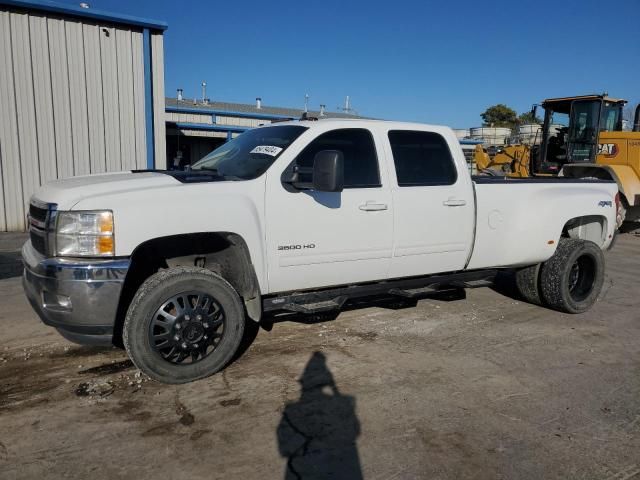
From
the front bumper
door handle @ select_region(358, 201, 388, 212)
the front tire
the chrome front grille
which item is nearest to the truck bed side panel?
door handle @ select_region(358, 201, 388, 212)

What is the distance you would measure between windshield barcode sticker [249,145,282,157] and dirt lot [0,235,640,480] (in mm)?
1432

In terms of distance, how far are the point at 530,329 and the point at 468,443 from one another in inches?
104

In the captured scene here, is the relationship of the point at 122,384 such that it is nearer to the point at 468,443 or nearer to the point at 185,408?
the point at 185,408

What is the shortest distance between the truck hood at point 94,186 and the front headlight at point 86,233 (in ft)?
0.34

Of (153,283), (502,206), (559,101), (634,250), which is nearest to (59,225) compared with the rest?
(153,283)

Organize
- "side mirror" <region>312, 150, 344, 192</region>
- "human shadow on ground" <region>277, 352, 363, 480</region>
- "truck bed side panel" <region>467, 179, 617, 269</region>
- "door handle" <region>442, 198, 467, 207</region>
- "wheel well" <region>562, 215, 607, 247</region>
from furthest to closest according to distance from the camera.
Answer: "wheel well" <region>562, 215, 607, 247</region> → "truck bed side panel" <region>467, 179, 617, 269</region> → "door handle" <region>442, 198, 467, 207</region> → "side mirror" <region>312, 150, 344, 192</region> → "human shadow on ground" <region>277, 352, 363, 480</region>

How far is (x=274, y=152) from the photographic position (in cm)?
427

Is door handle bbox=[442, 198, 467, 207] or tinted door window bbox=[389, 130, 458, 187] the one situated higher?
tinted door window bbox=[389, 130, 458, 187]

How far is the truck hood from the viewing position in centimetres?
356

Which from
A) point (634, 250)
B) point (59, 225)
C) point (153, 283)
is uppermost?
point (59, 225)

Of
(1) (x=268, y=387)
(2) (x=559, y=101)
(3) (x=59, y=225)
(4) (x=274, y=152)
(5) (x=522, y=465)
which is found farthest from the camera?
(2) (x=559, y=101)

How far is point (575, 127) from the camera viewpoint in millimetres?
13008

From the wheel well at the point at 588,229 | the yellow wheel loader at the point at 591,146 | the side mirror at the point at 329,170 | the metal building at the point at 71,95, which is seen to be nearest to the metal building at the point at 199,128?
the metal building at the point at 71,95

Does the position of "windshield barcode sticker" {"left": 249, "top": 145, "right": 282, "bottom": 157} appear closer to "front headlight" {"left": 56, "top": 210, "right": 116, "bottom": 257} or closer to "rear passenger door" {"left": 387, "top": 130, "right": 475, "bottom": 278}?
"rear passenger door" {"left": 387, "top": 130, "right": 475, "bottom": 278}
